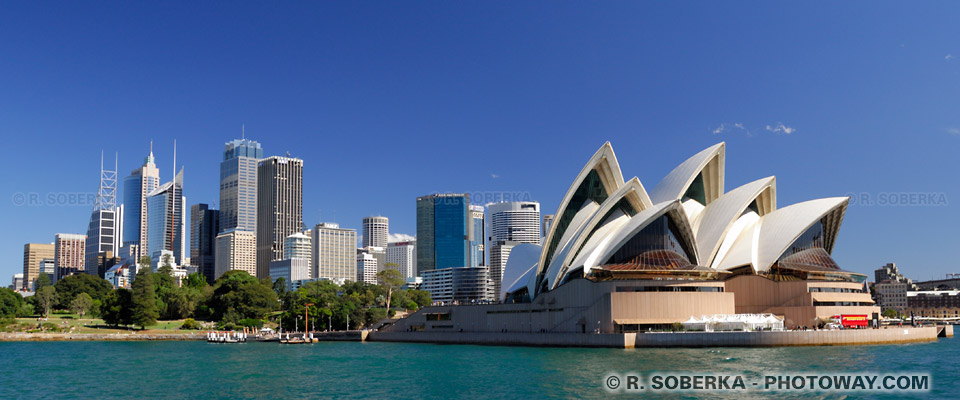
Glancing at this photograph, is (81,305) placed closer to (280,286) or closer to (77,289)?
(77,289)

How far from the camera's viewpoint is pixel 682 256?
74.8 meters

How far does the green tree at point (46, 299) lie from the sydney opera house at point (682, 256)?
87.6 m

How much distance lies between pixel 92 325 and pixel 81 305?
10.8m

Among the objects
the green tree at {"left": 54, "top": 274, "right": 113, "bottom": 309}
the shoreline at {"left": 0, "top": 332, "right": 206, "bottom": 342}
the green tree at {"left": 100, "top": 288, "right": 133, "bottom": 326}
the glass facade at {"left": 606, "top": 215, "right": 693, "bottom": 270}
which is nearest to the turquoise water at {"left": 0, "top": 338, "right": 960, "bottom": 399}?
the glass facade at {"left": 606, "top": 215, "right": 693, "bottom": 270}

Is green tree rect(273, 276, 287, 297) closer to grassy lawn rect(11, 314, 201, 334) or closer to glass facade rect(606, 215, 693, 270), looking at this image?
grassy lawn rect(11, 314, 201, 334)

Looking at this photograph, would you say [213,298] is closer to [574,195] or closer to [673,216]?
[574,195]

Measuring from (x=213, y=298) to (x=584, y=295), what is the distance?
82780 mm

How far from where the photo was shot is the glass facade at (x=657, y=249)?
72875 mm

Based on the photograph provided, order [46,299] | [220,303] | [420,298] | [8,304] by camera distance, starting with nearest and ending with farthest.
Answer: [8,304]
[220,303]
[46,299]
[420,298]

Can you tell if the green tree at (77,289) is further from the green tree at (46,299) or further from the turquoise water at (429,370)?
the turquoise water at (429,370)

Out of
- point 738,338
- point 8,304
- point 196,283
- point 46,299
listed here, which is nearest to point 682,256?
point 738,338

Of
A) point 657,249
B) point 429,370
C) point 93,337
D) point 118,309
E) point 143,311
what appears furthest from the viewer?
point 118,309

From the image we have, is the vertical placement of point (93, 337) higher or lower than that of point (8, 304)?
lower

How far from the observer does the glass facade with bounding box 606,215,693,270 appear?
72875 mm
